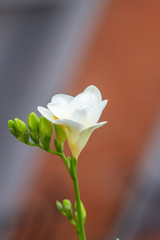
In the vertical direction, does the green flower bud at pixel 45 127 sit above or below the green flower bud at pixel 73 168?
above

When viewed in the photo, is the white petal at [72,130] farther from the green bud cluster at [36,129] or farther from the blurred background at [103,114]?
the blurred background at [103,114]

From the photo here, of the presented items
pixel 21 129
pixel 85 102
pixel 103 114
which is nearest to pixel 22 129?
pixel 21 129

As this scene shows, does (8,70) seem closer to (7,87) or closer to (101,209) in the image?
(7,87)

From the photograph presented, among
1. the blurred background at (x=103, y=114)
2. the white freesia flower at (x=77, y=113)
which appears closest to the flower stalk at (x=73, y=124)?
the white freesia flower at (x=77, y=113)

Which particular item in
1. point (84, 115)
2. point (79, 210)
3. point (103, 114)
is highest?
point (84, 115)

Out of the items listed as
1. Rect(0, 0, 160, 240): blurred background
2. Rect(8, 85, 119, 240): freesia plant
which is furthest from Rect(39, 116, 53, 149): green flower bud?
Rect(0, 0, 160, 240): blurred background

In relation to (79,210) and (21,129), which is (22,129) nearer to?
(21,129)

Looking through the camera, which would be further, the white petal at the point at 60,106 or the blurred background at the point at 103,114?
the blurred background at the point at 103,114

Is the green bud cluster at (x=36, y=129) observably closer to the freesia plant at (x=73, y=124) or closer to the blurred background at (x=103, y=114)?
the freesia plant at (x=73, y=124)
